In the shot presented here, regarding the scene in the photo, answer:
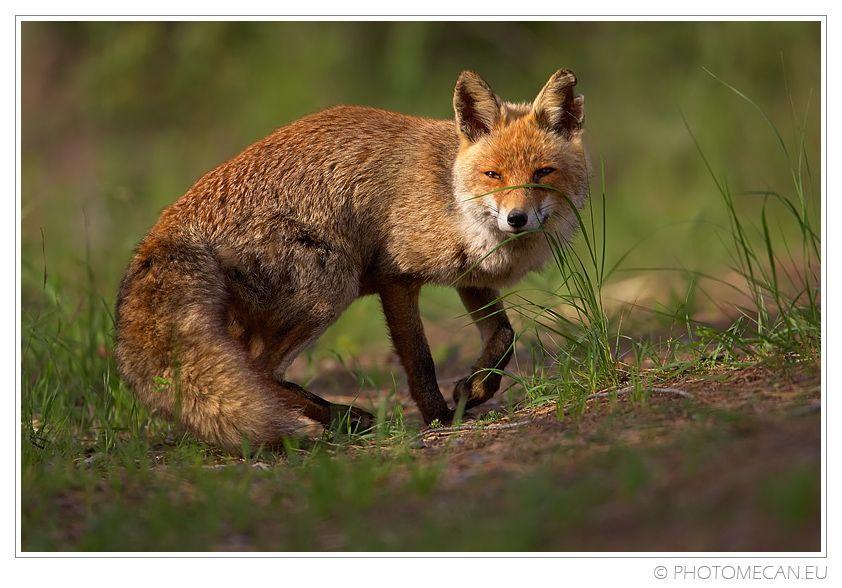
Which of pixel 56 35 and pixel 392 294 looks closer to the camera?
pixel 392 294

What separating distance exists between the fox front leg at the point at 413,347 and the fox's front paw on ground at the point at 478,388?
0.19 meters

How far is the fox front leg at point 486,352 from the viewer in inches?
219

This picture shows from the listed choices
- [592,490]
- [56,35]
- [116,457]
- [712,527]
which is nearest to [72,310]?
[116,457]

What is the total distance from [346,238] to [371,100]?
6.85 meters

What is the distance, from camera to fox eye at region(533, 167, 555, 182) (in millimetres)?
5223

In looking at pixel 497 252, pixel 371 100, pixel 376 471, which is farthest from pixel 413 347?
pixel 371 100

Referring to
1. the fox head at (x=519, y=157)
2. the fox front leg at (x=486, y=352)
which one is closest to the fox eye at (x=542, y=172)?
the fox head at (x=519, y=157)

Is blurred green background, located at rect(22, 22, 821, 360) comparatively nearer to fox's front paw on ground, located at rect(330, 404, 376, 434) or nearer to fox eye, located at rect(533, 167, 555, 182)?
fox's front paw on ground, located at rect(330, 404, 376, 434)

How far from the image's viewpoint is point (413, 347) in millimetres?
5516

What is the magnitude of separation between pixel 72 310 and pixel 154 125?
5.62 meters

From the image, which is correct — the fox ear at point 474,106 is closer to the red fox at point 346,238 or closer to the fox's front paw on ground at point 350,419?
the red fox at point 346,238

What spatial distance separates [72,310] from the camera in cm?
730

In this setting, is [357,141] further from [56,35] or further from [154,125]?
[56,35]

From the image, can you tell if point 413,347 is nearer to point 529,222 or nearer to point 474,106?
point 529,222
